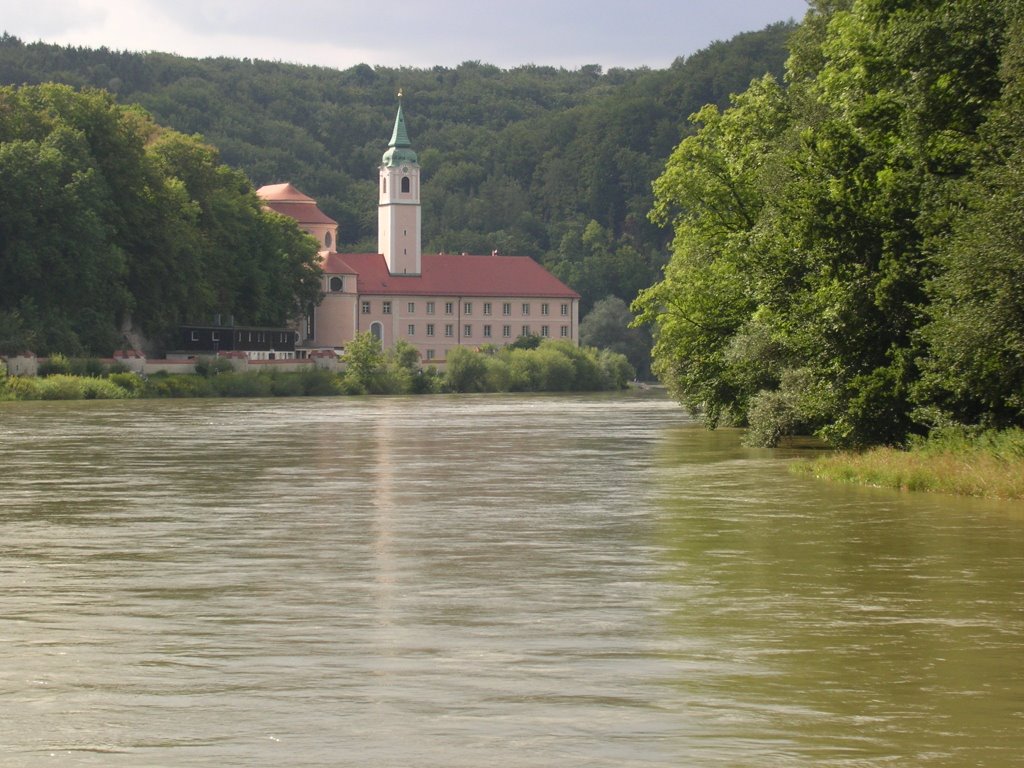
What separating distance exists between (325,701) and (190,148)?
332 ft

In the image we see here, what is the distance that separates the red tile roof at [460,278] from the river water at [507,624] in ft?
420

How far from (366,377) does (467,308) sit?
2128 inches

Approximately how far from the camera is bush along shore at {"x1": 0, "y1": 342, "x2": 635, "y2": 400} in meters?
87.6

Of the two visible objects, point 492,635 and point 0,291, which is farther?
point 0,291

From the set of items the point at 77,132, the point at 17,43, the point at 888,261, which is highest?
the point at 17,43

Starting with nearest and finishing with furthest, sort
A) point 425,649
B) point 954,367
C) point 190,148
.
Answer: point 425,649 < point 954,367 < point 190,148

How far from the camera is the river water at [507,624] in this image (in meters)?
11.0

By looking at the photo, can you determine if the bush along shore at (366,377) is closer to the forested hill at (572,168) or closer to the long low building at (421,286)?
the long low building at (421,286)

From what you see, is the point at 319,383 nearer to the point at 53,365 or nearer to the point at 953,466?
the point at 53,365

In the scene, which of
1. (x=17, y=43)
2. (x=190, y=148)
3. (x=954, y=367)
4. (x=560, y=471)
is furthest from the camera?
(x=17, y=43)

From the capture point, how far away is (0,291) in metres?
91.3

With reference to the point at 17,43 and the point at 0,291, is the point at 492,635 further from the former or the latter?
the point at 17,43

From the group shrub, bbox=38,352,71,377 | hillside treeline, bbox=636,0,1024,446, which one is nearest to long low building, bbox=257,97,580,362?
shrub, bbox=38,352,71,377

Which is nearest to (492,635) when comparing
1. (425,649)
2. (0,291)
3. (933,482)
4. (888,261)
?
(425,649)
